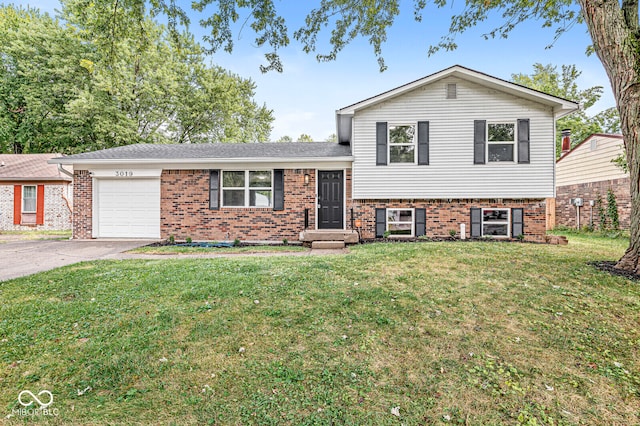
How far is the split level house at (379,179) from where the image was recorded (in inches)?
362

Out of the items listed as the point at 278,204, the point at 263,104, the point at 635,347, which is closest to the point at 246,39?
the point at 278,204

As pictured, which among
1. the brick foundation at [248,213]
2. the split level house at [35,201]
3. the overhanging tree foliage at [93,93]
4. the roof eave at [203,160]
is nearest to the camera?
the brick foundation at [248,213]

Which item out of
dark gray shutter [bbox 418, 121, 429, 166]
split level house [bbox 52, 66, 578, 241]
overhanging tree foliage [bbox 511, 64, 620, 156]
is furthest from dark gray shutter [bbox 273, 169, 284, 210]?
overhanging tree foliage [bbox 511, 64, 620, 156]

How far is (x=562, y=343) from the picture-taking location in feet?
10.2

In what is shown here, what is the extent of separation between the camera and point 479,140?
9.27 meters

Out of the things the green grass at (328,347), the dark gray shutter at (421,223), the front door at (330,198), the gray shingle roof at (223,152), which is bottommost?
the green grass at (328,347)

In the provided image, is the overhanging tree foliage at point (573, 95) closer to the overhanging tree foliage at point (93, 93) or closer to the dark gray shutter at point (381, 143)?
the dark gray shutter at point (381, 143)

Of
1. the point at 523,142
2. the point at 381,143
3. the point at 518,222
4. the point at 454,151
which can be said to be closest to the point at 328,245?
the point at 381,143

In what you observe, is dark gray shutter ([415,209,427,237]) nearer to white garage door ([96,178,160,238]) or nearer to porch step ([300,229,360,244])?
porch step ([300,229,360,244])

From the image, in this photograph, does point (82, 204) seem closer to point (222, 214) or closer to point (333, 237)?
point (222, 214)

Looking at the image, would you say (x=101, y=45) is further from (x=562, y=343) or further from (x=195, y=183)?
(x=562, y=343)

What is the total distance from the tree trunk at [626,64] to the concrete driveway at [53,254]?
1086 cm

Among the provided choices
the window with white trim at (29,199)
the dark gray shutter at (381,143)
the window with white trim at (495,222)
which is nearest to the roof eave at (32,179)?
the window with white trim at (29,199)

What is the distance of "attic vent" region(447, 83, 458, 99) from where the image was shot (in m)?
9.33
